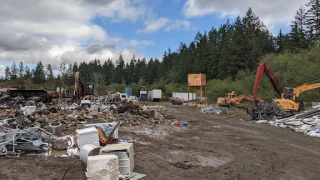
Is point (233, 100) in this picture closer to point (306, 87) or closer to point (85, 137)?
point (306, 87)

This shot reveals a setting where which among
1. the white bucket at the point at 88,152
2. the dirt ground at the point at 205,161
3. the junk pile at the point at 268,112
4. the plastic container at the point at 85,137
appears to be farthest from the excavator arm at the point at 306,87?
the white bucket at the point at 88,152

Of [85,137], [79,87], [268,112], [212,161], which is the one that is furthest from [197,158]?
[79,87]

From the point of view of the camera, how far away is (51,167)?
7.50 meters

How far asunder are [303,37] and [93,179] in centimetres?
6523

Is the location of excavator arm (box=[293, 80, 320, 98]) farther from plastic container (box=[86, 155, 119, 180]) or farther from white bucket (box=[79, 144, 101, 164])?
plastic container (box=[86, 155, 119, 180])

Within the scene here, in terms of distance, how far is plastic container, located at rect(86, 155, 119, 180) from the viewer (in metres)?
5.74

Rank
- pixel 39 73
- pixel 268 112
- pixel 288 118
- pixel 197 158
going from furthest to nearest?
pixel 39 73 → pixel 268 112 → pixel 288 118 → pixel 197 158

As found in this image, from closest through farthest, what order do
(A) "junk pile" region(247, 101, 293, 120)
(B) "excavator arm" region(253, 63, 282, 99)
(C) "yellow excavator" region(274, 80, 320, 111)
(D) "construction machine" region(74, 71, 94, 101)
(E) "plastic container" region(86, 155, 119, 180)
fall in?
(E) "plastic container" region(86, 155, 119, 180)
(A) "junk pile" region(247, 101, 293, 120)
(C) "yellow excavator" region(274, 80, 320, 111)
(B) "excavator arm" region(253, 63, 282, 99)
(D) "construction machine" region(74, 71, 94, 101)

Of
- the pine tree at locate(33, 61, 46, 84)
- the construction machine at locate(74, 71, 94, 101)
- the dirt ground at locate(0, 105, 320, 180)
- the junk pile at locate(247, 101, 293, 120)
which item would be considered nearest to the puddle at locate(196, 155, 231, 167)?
the dirt ground at locate(0, 105, 320, 180)

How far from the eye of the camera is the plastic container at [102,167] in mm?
5742

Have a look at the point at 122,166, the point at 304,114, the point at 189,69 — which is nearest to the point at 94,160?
the point at 122,166

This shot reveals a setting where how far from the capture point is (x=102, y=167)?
578cm

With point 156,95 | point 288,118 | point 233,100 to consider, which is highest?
point 156,95

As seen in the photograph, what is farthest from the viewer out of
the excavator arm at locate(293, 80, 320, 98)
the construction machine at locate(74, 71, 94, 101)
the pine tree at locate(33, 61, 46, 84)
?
the pine tree at locate(33, 61, 46, 84)
